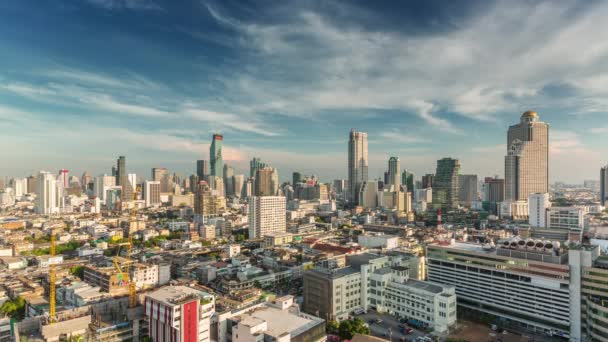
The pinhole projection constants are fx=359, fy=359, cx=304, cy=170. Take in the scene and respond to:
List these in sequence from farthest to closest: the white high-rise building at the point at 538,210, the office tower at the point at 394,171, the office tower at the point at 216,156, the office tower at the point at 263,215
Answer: the office tower at the point at 216,156
the office tower at the point at 394,171
the white high-rise building at the point at 538,210
the office tower at the point at 263,215

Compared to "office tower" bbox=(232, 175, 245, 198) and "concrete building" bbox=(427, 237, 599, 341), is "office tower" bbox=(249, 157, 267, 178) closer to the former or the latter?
"office tower" bbox=(232, 175, 245, 198)

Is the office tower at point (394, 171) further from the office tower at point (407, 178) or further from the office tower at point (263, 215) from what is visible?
the office tower at point (263, 215)

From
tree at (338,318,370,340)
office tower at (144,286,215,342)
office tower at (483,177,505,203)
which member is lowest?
tree at (338,318,370,340)

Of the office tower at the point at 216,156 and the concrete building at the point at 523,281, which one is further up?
the office tower at the point at 216,156

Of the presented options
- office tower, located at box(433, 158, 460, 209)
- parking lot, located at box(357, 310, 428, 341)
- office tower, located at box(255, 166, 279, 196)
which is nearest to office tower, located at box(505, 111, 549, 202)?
office tower, located at box(433, 158, 460, 209)

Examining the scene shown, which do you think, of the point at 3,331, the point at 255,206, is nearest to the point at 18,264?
the point at 3,331

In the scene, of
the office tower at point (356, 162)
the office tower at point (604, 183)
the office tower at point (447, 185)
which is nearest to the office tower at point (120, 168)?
the office tower at point (356, 162)
